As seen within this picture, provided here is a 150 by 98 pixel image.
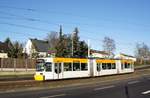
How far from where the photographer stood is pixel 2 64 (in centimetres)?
5131

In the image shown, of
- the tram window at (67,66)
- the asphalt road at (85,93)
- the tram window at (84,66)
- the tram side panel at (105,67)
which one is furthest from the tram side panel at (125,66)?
the asphalt road at (85,93)

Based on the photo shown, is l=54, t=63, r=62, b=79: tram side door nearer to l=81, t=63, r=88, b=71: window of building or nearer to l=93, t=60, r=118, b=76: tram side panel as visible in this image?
l=81, t=63, r=88, b=71: window of building

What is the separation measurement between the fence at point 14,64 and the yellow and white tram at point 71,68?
18.5 metres

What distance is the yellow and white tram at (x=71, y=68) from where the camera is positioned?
105ft

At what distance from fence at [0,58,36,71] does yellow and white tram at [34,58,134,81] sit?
18465 millimetres

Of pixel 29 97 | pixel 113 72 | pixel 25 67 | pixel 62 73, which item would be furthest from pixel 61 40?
pixel 29 97

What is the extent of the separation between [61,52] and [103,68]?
3206cm

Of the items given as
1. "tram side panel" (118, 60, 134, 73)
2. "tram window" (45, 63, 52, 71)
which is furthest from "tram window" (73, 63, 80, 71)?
"tram side panel" (118, 60, 134, 73)

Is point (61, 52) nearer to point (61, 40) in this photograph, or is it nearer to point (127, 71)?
point (61, 40)

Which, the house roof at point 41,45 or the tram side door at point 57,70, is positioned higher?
the house roof at point 41,45

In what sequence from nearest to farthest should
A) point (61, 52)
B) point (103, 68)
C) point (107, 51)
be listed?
point (103, 68) < point (61, 52) < point (107, 51)

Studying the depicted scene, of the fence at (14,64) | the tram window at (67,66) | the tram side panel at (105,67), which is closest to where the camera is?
the tram window at (67,66)

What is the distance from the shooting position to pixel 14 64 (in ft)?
175

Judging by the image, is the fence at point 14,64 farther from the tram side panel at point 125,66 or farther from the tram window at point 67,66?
the tram window at point 67,66
